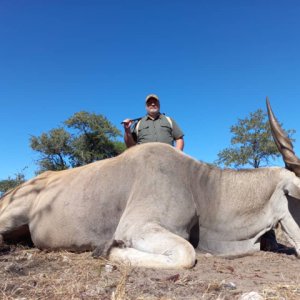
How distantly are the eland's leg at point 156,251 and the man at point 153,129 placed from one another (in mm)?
2113

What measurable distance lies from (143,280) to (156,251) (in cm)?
61

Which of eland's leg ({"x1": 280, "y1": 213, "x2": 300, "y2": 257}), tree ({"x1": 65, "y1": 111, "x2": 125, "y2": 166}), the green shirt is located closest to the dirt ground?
eland's leg ({"x1": 280, "y1": 213, "x2": 300, "y2": 257})

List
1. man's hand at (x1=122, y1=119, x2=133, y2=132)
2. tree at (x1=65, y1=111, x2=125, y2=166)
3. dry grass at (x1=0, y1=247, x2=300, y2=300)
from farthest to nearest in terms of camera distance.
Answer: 1. tree at (x1=65, y1=111, x2=125, y2=166)
2. man's hand at (x1=122, y1=119, x2=133, y2=132)
3. dry grass at (x1=0, y1=247, x2=300, y2=300)

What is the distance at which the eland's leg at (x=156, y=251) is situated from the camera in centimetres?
289

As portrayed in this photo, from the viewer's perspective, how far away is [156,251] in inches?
120

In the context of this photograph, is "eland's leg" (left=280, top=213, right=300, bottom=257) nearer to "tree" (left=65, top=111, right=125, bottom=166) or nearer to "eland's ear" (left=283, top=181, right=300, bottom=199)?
"eland's ear" (left=283, top=181, right=300, bottom=199)

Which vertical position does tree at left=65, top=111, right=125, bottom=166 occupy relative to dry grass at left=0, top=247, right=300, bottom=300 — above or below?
above

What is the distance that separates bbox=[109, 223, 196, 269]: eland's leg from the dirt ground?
0.11m

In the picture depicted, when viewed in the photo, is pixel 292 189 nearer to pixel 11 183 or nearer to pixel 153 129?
pixel 153 129

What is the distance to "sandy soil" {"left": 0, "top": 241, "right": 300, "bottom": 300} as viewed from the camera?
7.00 feet

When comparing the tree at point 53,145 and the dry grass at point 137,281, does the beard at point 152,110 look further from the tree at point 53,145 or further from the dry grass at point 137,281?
the tree at point 53,145

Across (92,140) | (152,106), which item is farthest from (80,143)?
(152,106)

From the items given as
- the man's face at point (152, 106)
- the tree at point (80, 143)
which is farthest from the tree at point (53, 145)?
the man's face at point (152, 106)

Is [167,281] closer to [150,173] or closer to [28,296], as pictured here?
[28,296]
